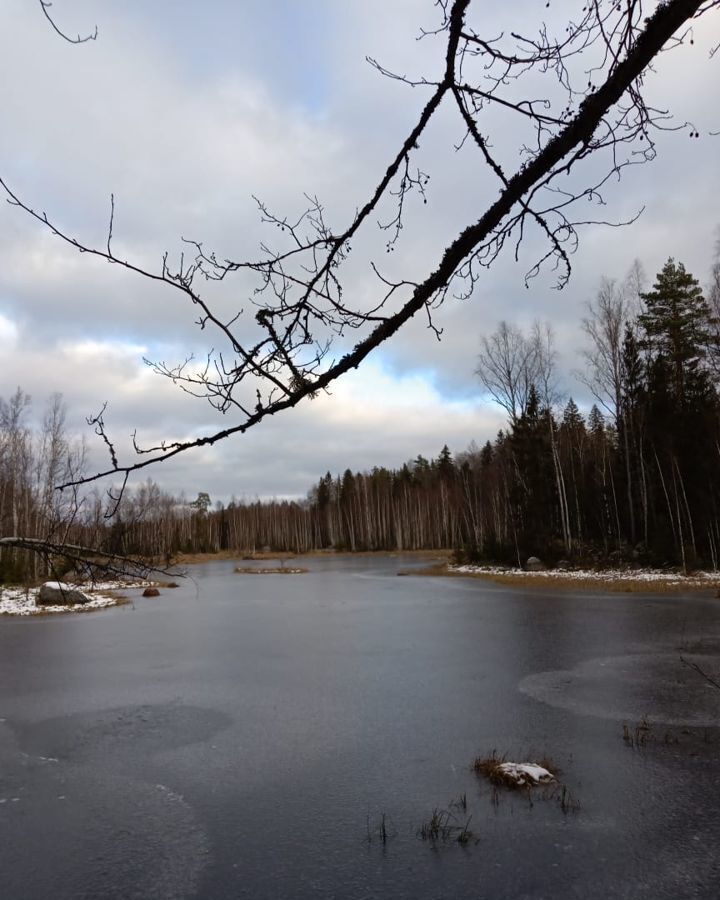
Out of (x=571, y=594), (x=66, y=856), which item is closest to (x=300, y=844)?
(x=66, y=856)

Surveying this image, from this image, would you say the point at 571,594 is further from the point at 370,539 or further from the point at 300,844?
the point at 370,539

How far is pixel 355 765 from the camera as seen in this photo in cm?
661

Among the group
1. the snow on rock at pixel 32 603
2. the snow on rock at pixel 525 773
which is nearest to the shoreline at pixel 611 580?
the snow on rock at pixel 525 773

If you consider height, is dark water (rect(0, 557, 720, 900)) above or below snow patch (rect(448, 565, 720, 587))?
below

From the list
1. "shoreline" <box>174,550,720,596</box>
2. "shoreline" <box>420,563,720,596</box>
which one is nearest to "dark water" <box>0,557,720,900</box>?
"shoreline" <box>174,550,720,596</box>

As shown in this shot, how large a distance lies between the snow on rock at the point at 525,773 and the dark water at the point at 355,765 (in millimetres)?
234

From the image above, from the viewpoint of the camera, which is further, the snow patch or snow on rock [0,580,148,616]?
the snow patch

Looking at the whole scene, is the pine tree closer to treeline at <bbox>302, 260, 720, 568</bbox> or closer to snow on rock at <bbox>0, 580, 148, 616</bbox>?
treeline at <bbox>302, 260, 720, 568</bbox>

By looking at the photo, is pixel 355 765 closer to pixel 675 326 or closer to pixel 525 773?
pixel 525 773

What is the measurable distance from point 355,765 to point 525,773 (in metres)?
1.71

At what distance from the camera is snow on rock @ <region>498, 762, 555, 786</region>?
19.6ft

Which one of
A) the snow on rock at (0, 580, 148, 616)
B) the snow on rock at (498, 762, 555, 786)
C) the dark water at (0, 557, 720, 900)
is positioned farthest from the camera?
the snow on rock at (0, 580, 148, 616)

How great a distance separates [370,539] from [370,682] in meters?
67.9

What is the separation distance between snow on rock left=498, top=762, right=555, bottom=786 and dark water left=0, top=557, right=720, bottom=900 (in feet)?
0.77
